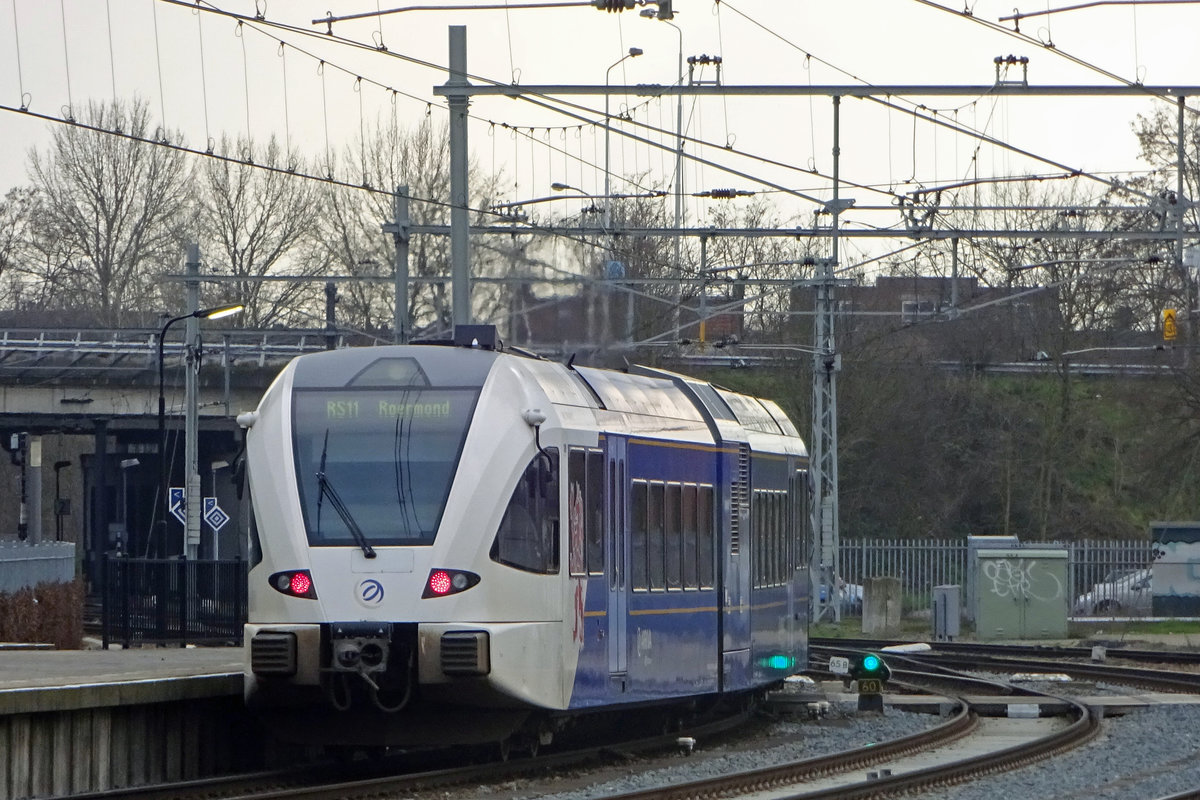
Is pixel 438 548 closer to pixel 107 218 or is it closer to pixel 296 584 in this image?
pixel 296 584

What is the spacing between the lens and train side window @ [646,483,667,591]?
1582 cm

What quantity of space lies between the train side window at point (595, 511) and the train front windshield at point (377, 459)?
4.48 feet

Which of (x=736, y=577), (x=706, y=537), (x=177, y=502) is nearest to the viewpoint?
(x=706, y=537)

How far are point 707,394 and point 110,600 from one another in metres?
10.8

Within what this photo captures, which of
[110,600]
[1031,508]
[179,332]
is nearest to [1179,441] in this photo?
[1031,508]

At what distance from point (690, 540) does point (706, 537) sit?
391 mm

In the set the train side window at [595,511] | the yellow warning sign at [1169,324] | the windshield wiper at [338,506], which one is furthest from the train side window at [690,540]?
the yellow warning sign at [1169,324]

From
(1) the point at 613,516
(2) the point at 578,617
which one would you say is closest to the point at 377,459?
(2) the point at 578,617

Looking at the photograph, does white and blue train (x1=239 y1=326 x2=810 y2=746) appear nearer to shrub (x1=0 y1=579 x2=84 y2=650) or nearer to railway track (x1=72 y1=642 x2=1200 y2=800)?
railway track (x1=72 y1=642 x2=1200 y2=800)

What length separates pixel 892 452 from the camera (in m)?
60.5

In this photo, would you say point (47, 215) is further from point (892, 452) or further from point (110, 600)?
point (110, 600)

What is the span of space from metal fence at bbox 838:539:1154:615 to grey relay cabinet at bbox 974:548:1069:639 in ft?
13.2

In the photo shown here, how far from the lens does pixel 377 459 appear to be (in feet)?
43.8

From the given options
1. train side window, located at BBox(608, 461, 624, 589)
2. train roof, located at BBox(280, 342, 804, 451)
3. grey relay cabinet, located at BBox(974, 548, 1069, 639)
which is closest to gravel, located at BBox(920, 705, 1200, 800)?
train side window, located at BBox(608, 461, 624, 589)
